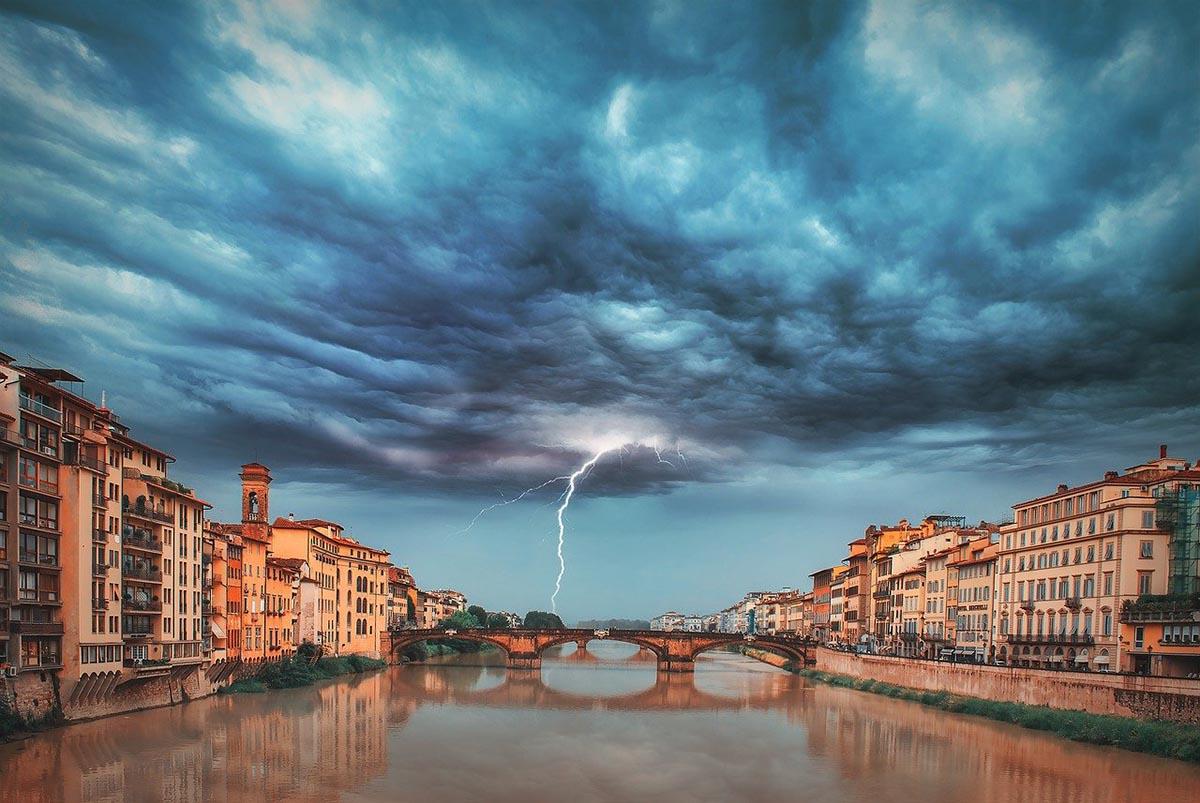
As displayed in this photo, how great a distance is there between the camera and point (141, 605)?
47.0m

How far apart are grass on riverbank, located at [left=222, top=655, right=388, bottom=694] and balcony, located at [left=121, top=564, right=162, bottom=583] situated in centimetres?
1353

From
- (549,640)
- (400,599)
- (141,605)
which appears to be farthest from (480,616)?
(141,605)

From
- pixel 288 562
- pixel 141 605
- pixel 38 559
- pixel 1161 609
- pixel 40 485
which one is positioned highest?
pixel 40 485

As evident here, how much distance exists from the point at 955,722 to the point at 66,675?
44.1m

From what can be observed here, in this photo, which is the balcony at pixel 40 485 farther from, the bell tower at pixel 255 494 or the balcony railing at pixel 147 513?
the bell tower at pixel 255 494

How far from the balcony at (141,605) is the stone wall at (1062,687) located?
4514cm

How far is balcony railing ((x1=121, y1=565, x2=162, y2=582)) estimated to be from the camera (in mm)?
45938

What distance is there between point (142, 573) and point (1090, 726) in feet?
148

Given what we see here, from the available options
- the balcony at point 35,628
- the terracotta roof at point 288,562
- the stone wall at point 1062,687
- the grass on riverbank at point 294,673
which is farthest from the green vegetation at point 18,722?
the stone wall at point 1062,687

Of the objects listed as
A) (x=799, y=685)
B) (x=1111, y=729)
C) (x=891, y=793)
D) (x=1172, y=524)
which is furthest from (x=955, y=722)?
(x=799, y=685)

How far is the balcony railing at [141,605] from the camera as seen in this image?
4566 centimetres

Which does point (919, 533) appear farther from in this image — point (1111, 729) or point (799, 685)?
point (1111, 729)

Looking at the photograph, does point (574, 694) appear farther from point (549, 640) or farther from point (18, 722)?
point (18, 722)

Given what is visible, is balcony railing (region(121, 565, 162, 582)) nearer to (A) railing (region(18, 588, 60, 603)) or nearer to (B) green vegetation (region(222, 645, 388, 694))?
(A) railing (region(18, 588, 60, 603))
